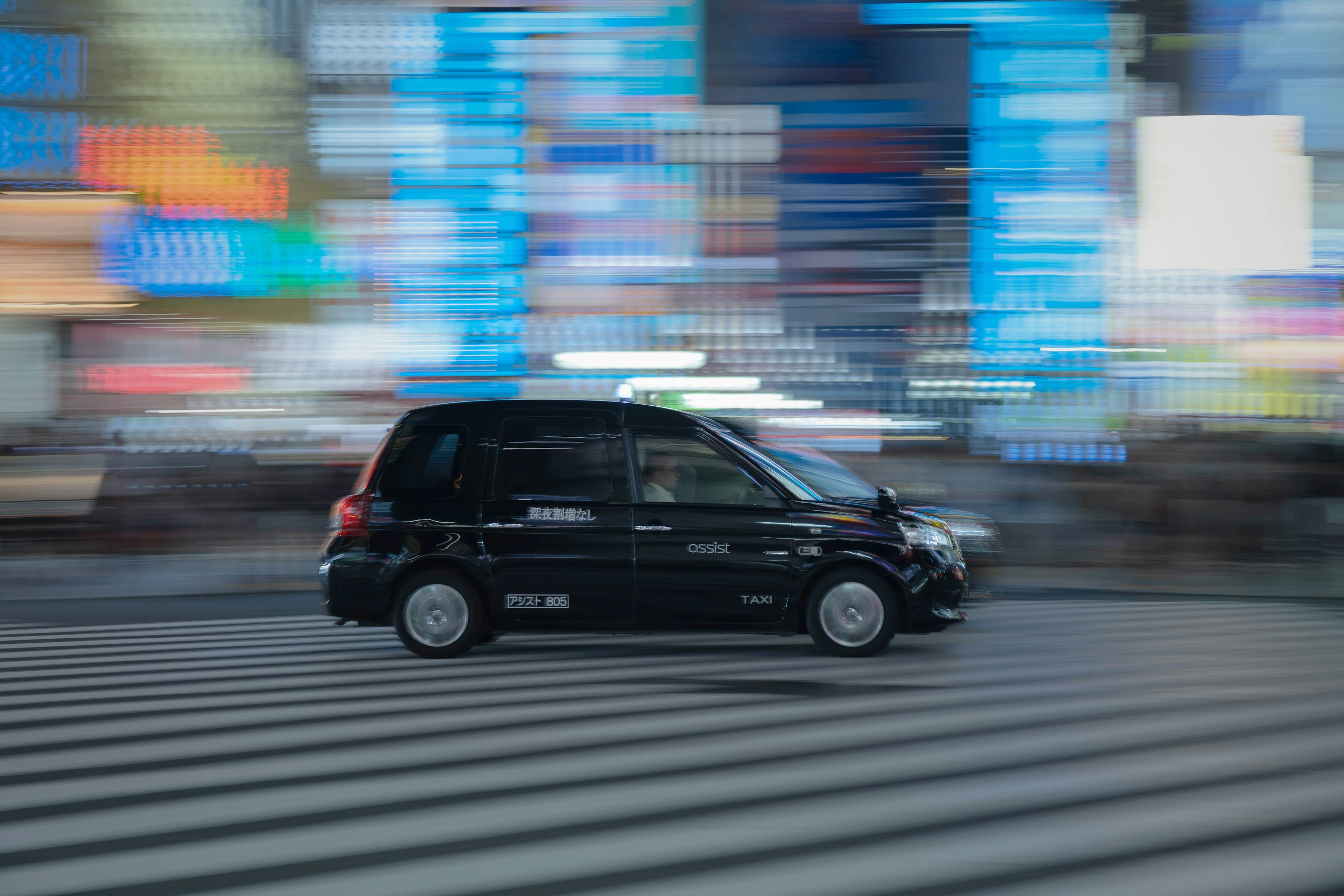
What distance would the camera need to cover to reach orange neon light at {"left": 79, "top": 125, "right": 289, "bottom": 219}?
184 feet

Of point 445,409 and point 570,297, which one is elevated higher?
point 570,297

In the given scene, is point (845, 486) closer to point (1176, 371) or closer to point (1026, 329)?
point (1026, 329)

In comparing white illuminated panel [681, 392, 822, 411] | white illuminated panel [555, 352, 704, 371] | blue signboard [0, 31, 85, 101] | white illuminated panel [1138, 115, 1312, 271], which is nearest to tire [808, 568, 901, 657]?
blue signboard [0, 31, 85, 101]

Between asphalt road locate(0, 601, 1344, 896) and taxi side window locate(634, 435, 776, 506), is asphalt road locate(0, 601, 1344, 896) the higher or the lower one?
the lower one

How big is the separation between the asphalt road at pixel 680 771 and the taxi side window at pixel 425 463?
3.34 feet

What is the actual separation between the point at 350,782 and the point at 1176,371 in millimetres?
91535

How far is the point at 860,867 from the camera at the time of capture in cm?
357

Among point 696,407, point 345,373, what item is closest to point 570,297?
point 696,407

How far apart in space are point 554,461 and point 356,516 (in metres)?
1.25

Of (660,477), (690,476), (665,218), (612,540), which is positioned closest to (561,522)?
(612,540)

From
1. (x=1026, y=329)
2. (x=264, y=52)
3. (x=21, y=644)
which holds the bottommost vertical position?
(x=21, y=644)

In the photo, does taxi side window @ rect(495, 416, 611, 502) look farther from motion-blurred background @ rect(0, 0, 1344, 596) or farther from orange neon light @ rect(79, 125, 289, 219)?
orange neon light @ rect(79, 125, 289, 219)

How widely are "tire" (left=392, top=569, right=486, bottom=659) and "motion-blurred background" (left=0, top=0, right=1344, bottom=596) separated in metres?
24.5

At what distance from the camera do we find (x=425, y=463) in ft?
25.2
